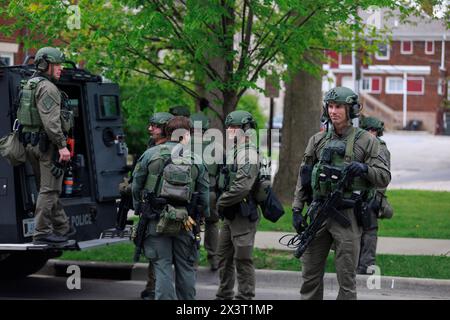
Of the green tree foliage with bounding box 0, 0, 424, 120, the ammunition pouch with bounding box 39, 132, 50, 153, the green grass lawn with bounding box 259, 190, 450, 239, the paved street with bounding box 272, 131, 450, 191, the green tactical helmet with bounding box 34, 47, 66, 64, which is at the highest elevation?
the green tree foliage with bounding box 0, 0, 424, 120

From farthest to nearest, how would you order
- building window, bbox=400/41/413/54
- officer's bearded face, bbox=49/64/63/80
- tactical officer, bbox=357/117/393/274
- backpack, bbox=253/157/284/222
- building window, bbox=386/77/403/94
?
building window, bbox=386/77/403/94 < building window, bbox=400/41/413/54 < tactical officer, bbox=357/117/393/274 < officer's bearded face, bbox=49/64/63/80 < backpack, bbox=253/157/284/222

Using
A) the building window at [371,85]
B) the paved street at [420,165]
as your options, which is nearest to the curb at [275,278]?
the paved street at [420,165]

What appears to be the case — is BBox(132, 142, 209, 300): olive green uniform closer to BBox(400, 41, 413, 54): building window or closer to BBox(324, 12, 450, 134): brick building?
BBox(324, 12, 450, 134): brick building

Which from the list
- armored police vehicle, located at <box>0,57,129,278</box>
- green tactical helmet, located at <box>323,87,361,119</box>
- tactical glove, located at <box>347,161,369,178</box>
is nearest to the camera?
tactical glove, located at <box>347,161,369,178</box>

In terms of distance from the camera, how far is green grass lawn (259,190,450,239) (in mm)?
13680

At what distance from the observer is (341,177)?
747cm

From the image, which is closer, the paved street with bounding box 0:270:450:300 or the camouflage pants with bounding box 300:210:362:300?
the camouflage pants with bounding box 300:210:362:300

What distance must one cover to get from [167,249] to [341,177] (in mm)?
1650

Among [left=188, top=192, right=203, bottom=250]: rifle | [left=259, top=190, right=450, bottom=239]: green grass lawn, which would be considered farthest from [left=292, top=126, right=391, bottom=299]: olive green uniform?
[left=259, top=190, right=450, bottom=239]: green grass lawn

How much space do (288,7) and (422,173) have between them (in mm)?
19936

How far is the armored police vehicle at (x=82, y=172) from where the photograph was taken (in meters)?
9.34

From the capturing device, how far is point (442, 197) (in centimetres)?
1923
